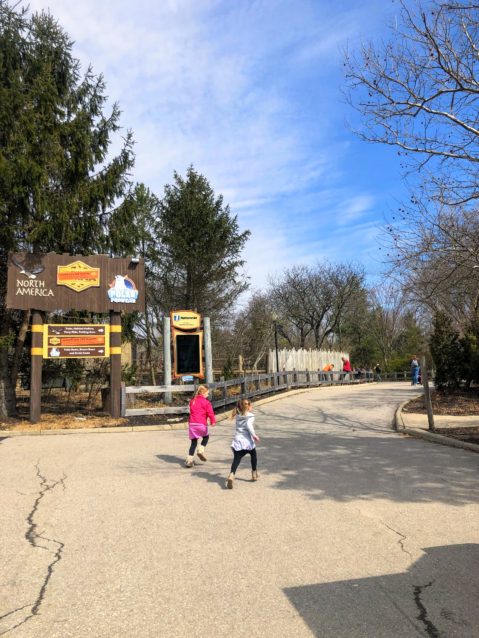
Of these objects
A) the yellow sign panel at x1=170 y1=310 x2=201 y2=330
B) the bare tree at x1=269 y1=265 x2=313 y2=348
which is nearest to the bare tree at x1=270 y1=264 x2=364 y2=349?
the bare tree at x1=269 y1=265 x2=313 y2=348

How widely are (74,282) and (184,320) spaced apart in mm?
4158

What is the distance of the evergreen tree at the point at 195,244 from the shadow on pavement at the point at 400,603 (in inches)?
883

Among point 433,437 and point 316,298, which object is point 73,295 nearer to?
point 433,437

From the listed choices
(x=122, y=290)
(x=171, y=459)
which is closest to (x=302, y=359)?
(x=122, y=290)

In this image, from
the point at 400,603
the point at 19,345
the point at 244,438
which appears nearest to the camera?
the point at 400,603

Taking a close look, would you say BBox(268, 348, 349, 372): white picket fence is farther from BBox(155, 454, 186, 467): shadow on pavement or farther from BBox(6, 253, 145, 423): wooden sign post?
BBox(155, 454, 186, 467): shadow on pavement

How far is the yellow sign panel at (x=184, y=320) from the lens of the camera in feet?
59.1

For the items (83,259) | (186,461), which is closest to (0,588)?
(186,461)

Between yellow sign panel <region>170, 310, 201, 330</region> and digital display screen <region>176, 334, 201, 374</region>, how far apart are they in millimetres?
360

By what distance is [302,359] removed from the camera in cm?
3105

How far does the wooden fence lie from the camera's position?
15.8 metres

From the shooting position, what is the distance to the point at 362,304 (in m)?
51.6

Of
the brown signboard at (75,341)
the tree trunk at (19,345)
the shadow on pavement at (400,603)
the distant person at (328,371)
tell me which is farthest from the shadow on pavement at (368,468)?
the distant person at (328,371)

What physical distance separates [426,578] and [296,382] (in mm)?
23359
